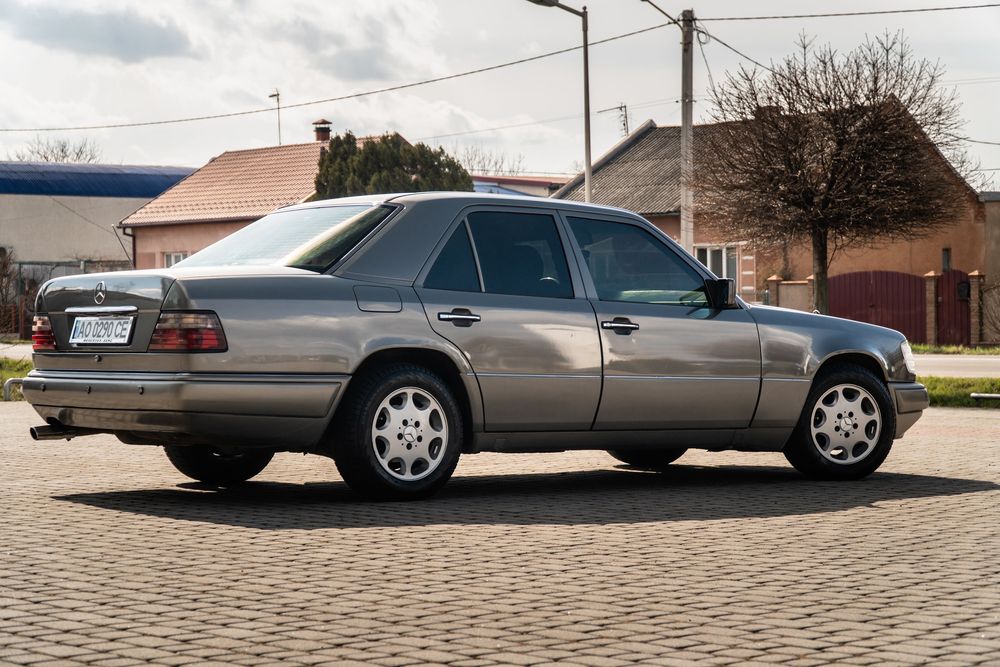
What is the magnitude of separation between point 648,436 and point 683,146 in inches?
791

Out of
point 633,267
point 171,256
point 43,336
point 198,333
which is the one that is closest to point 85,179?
point 171,256

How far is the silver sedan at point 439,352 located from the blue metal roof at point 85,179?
6069 centimetres

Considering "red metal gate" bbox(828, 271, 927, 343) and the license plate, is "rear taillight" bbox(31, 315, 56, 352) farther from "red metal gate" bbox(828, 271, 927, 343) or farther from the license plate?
"red metal gate" bbox(828, 271, 927, 343)

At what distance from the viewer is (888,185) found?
34.9 m

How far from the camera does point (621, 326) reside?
9.02 meters

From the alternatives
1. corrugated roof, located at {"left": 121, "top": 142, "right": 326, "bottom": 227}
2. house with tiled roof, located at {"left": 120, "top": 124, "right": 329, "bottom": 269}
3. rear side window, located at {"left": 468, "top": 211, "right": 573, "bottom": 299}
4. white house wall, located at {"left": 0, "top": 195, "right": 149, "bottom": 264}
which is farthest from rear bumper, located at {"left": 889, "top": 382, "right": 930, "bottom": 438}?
white house wall, located at {"left": 0, "top": 195, "right": 149, "bottom": 264}

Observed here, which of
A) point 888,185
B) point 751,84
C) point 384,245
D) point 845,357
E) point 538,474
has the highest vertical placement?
point 751,84

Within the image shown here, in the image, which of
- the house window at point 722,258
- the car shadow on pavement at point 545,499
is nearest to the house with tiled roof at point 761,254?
the house window at point 722,258

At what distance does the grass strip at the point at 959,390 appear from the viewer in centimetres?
1860

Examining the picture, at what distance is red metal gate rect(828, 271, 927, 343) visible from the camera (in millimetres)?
41062

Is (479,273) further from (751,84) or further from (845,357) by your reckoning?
(751,84)

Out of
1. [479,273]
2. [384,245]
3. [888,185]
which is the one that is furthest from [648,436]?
[888,185]

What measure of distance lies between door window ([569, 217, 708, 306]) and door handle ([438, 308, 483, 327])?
3.18 feet

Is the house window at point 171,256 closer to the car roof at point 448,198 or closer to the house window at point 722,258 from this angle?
the house window at point 722,258
